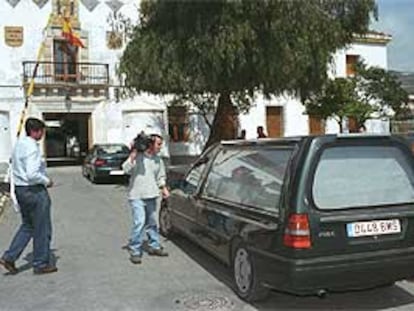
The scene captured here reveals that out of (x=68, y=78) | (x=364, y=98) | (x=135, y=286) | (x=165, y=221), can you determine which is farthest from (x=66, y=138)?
(x=135, y=286)

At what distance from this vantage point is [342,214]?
5246 millimetres

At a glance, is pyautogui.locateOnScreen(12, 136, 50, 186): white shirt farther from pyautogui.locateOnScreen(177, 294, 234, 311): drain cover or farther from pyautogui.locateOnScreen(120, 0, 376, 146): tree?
pyautogui.locateOnScreen(120, 0, 376, 146): tree

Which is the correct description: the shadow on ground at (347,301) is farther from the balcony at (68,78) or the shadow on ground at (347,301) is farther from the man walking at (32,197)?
the balcony at (68,78)

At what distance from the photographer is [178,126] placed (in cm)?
3098

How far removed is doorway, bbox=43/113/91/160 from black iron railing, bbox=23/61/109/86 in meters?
2.66

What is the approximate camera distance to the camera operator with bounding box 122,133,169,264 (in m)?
7.68

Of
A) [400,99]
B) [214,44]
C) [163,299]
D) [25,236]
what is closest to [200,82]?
[214,44]

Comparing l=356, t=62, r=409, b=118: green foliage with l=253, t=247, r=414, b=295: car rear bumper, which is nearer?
l=253, t=247, r=414, b=295: car rear bumper

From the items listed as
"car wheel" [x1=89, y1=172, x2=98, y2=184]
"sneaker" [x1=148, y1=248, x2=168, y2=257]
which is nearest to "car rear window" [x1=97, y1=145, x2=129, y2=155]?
"car wheel" [x1=89, y1=172, x2=98, y2=184]

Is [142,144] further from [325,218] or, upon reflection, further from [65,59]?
[65,59]

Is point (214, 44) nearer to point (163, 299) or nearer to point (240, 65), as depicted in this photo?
point (240, 65)

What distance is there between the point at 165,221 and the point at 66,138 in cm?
2367

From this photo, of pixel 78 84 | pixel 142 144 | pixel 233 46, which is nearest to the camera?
pixel 142 144

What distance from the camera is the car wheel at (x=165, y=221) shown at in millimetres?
8969
